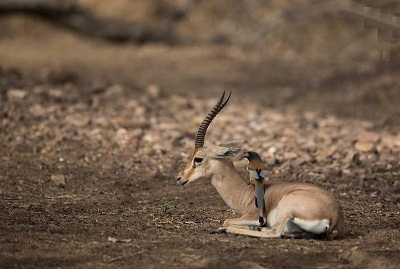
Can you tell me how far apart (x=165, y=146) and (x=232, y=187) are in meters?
3.00

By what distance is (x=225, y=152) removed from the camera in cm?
686

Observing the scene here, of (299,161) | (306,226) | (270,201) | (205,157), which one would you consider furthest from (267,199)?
(299,161)

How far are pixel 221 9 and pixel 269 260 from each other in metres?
16.2

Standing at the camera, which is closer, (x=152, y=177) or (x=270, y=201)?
(x=270, y=201)

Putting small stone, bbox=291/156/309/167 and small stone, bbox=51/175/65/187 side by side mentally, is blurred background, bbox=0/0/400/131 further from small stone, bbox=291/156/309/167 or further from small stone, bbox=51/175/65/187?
small stone, bbox=51/175/65/187

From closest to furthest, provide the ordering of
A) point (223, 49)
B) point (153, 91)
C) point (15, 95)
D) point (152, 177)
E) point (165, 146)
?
point (152, 177) < point (165, 146) < point (15, 95) < point (153, 91) < point (223, 49)

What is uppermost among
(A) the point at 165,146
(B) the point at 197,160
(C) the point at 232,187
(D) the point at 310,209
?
(A) the point at 165,146

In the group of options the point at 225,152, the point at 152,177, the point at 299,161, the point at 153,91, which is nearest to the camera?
the point at 225,152

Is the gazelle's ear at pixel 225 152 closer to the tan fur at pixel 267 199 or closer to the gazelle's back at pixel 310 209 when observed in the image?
the tan fur at pixel 267 199

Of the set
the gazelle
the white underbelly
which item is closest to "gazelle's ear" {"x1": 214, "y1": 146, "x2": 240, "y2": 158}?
the gazelle

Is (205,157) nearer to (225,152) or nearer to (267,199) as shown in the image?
(225,152)

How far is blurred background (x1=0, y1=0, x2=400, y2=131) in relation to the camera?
1414cm

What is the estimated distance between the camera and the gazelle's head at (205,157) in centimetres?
686

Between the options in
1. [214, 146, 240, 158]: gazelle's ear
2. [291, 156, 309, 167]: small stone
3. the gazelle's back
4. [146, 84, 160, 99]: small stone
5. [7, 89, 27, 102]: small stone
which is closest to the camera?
the gazelle's back
